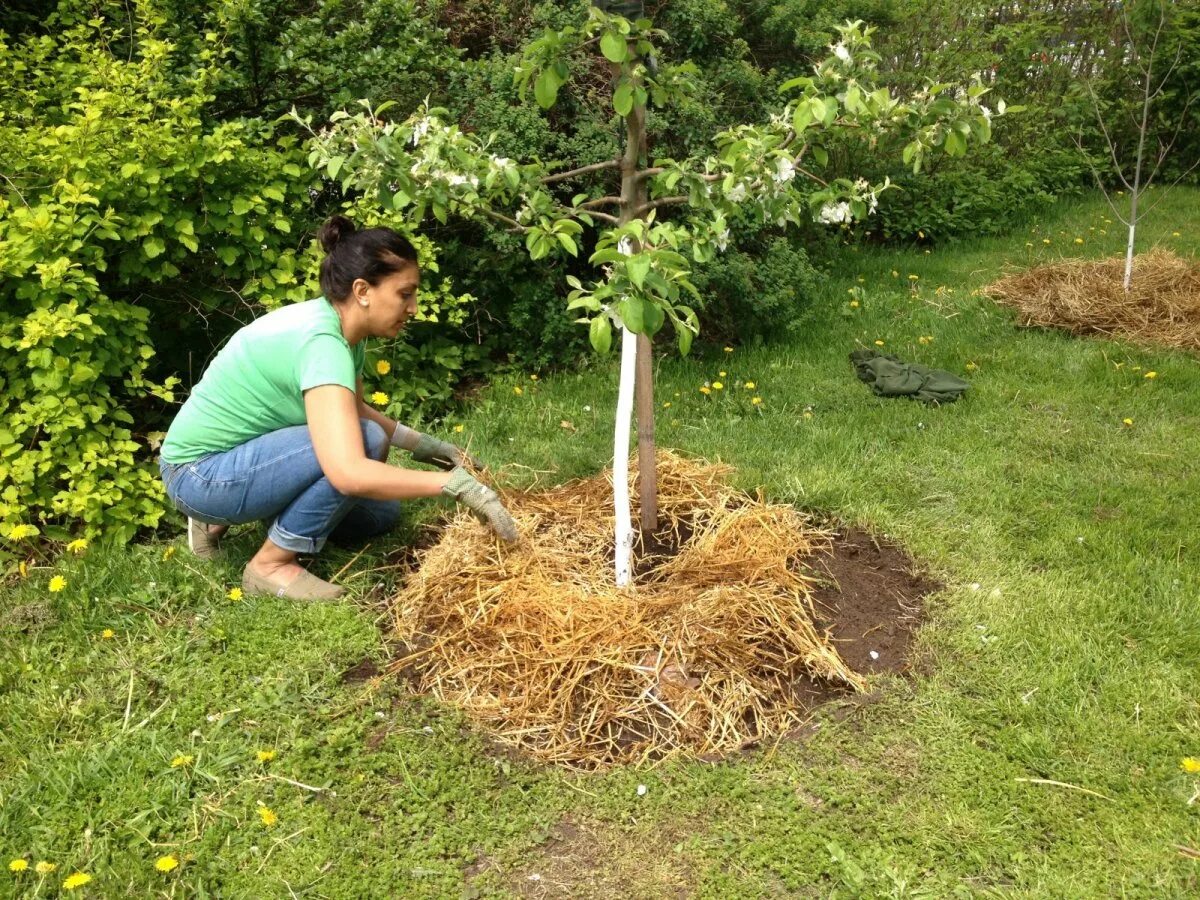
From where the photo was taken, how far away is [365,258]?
8.66 feet

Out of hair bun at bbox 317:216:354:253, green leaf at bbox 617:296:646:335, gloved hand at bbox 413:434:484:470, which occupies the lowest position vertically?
gloved hand at bbox 413:434:484:470

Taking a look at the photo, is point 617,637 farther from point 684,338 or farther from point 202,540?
point 202,540

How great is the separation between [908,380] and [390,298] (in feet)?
9.09

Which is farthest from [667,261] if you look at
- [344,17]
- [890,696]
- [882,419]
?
[344,17]

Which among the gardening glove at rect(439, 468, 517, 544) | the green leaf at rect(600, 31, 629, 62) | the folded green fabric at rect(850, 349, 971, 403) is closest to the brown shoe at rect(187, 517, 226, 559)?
the gardening glove at rect(439, 468, 517, 544)

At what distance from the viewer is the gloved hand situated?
3.29 metres

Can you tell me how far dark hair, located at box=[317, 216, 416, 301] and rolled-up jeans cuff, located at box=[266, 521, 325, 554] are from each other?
765 millimetres

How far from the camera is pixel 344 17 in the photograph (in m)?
4.96

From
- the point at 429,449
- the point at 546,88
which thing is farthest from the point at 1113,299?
the point at 546,88

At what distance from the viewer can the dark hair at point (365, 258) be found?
2.64 meters

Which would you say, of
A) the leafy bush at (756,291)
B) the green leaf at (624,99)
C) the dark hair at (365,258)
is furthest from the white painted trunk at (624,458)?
the leafy bush at (756,291)

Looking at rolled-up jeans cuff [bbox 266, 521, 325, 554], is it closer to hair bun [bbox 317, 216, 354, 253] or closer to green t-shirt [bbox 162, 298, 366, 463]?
green t-shirt [bbox 162, 298, 366, 463]

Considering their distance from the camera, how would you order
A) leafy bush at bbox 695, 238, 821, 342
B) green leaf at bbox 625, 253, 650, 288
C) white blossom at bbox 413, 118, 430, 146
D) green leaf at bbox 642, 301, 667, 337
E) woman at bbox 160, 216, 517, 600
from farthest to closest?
1. leafy bush at bbox 695, 238, 821, 342
2. woman at bbox 160, 216, 517, 600
3. white blossom at bbox 413, 118, 430, 146
4. green leaf at bbox 642, 301, 667, 337
5. green leaf at bbox 625, 253, 650, 288

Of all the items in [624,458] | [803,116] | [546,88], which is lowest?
[624,458]
